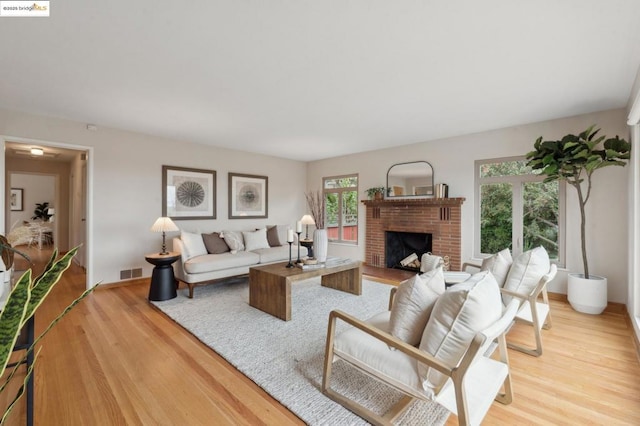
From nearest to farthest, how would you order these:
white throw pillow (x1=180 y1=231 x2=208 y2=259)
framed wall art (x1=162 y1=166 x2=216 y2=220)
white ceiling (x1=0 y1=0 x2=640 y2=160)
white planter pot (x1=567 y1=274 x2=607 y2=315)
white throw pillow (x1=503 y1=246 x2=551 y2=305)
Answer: white ceiling (x1=0 y1=0 x2=640 y2=160)
white throw pillow (x1=503 y1=246 x2=551 y2=305)
white planter pot (x1=567 y1=274 x2=607 y2=315)
white throw pillow (x1=180 y1=231 x2=208 y2=259)
framed wall art (x1=162 y1=166 x2=216 y2=220)

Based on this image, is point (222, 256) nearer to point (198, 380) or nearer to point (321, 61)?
point (198, 380)

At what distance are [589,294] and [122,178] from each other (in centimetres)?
651

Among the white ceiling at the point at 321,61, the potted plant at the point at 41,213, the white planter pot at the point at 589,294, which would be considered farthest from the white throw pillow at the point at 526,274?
the potted plant at the point at 41,213

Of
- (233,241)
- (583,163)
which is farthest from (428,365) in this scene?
(233,241)

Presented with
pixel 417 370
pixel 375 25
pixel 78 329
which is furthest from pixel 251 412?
pixel 375 25

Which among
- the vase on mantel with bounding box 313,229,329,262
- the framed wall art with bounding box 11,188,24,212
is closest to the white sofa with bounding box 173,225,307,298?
the vase on mantel with bounding box 313,229,329,262

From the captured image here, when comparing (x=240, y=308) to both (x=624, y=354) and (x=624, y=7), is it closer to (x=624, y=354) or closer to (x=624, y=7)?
(x=624, y=354)

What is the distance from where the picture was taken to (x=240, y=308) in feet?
11.6

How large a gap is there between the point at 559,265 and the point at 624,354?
1.74m

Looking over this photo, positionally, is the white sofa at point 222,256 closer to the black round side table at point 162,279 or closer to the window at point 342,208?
the black round side table at point 162,279

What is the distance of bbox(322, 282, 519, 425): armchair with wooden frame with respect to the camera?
4.22ft

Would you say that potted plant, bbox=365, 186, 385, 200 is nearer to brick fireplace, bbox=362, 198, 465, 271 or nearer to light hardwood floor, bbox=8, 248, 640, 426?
brick fireplace, bbox=362, 198, 465, 271

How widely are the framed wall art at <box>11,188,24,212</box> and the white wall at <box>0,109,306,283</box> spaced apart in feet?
24.1

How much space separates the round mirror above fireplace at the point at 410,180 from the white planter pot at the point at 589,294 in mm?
2372
